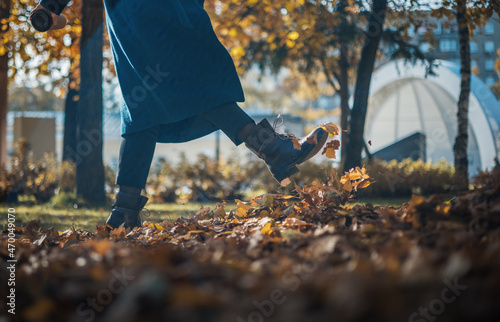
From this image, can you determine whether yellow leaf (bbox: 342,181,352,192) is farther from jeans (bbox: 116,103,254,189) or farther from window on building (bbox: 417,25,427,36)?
window on building (bbox: 417,25,427,36)

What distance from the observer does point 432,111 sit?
63.6ft

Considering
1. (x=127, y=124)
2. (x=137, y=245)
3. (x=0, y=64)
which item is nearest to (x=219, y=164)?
(x=0, y=64)

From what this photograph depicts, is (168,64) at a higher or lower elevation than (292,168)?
higher

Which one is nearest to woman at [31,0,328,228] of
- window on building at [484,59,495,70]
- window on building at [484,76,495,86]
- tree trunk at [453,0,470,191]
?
tree trunk at [453,0,470,191]

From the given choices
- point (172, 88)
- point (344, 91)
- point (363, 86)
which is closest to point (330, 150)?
point (172, 88)

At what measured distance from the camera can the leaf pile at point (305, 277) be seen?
1144mm

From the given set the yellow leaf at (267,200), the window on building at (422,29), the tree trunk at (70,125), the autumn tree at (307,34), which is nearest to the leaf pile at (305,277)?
the yellow leaf at (267,200)

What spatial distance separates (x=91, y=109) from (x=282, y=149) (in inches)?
205

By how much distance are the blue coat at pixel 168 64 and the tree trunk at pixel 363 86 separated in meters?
3.22

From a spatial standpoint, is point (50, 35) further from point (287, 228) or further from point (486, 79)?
point (486, 79)

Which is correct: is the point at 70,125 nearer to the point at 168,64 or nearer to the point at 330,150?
the point at 168,64

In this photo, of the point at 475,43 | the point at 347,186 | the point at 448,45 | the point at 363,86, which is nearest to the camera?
the point at 347,186

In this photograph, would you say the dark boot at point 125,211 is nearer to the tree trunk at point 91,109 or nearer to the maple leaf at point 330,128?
the maple leaf at point 330,128

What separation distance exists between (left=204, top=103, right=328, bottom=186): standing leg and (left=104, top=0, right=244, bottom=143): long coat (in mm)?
99
